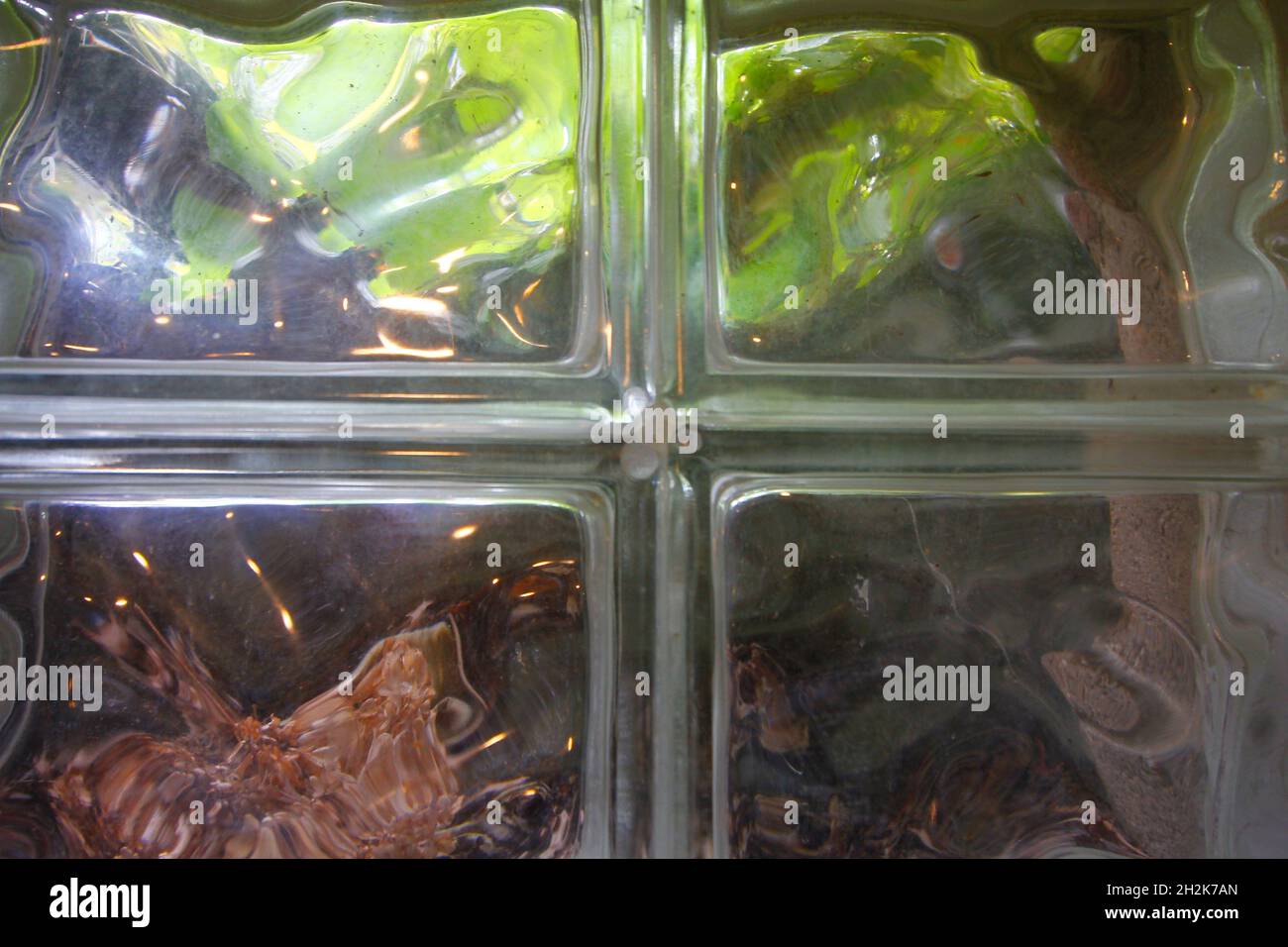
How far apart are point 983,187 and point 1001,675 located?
1.97ft

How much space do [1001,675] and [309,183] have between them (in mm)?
1040

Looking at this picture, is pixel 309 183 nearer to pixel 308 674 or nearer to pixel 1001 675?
pixel 308 674

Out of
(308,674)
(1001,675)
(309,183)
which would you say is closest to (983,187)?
(1001,675)

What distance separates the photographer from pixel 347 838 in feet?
3.71

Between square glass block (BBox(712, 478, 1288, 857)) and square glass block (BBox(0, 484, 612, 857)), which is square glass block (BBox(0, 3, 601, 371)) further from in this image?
square glass block (BBox(712, 478, 1288, 857))

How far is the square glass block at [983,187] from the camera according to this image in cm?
116

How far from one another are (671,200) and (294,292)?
48cm

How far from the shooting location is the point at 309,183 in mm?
1161

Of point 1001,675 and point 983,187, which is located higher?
point 983,187

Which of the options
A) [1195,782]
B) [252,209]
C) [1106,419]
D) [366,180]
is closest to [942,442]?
[1106,419]

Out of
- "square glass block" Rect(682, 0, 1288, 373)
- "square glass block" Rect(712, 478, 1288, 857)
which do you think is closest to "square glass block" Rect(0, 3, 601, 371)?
"square glass block" Rect(682, 0, 1288, 373)

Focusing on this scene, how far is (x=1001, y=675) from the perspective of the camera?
114cm

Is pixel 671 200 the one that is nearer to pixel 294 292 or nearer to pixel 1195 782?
pixel 294 292

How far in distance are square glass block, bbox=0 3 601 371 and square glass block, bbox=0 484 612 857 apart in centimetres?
22
